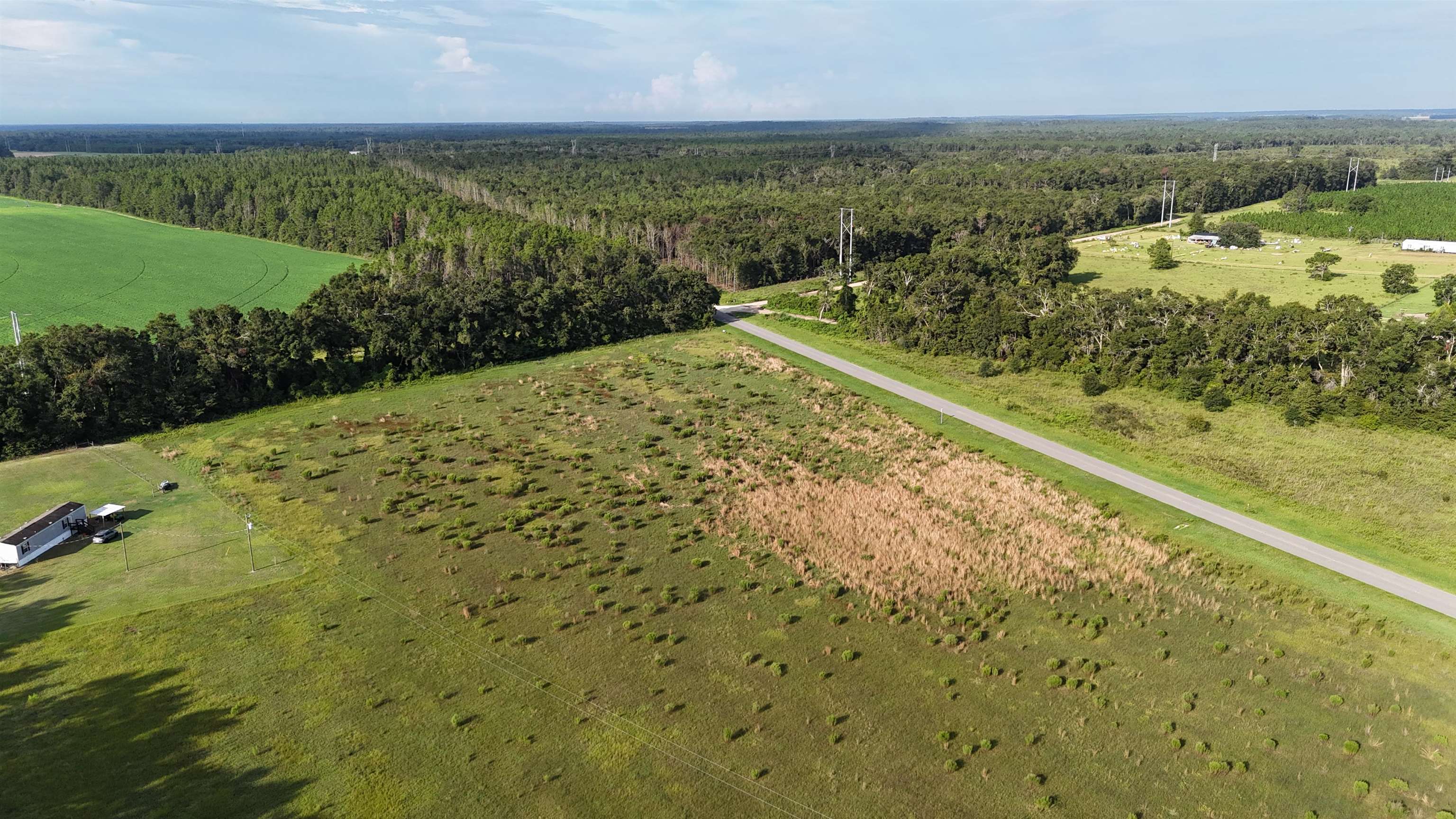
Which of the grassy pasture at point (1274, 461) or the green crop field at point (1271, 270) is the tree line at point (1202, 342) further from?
the green crop field at point (1271, 270)

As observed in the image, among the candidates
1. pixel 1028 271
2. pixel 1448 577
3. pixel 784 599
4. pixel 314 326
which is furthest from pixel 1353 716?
pixel 1028 271

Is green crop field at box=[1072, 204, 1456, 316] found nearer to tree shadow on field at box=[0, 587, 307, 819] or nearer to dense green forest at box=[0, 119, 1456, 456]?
dense green forest at box=[0, 119, 1456, 456]

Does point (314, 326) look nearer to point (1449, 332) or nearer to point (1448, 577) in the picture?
point (1448, 577)

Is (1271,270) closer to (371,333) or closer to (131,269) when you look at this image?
(371,333)

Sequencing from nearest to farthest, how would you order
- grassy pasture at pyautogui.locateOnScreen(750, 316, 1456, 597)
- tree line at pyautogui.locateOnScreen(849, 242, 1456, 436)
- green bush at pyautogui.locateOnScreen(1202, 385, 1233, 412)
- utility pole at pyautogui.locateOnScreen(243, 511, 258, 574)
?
1. utility pole at pyautogui.locateOnScreen(243, 511, 258, 574)
2. grassy pasture at pyautogui.locateOnScreen(750, 316, 1456, 597)
3. tree line at pyautogui.locateOnScreen(849, 242, 1456, 436)
4. green bush at pyautogui.locateOnScreen(1202, 385, 1233, 412)

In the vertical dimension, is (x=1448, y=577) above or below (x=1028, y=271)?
below

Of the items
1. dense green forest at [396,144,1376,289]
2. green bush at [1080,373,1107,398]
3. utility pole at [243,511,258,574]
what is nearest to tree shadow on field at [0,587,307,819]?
utility pole at [243,511,258,574]

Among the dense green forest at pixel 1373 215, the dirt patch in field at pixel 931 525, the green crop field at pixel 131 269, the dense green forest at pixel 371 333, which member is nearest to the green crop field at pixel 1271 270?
the dense green forest at pixel 1373 215
